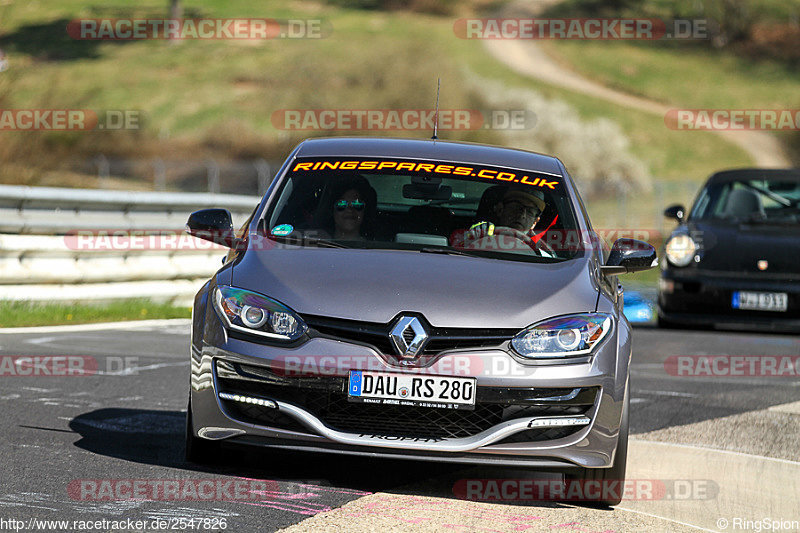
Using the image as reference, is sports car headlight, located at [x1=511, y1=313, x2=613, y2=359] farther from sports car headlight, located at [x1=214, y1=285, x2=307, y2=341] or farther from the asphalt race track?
sports car headlight, located at [x1=214, y1=285, x2=307, y2=341]

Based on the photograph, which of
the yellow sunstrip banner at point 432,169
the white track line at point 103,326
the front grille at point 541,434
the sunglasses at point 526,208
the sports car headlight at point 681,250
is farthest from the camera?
the sports car headlight at point 681,250

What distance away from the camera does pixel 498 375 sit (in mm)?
5277

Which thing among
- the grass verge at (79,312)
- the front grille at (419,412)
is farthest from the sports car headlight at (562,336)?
the grass verge at (79,312)

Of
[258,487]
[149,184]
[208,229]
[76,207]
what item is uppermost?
[149,184]

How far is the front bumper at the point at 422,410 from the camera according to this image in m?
5.29

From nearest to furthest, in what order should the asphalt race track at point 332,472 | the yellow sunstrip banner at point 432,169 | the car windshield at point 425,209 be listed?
the asphalt race track at point 332,472
the car windshield at point 425,209
the yellow sunstrip banner at point 432,169

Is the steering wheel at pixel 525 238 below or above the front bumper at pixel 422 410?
above

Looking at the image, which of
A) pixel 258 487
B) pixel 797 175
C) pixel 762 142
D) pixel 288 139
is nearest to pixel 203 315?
pixel 258 487

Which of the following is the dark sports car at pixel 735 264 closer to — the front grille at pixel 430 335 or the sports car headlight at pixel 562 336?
the sports car headlight at pixel 562 336

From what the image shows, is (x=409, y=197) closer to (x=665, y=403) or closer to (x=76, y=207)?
(x=665, y=403)

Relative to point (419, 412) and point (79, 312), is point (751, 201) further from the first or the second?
point (419, 412)

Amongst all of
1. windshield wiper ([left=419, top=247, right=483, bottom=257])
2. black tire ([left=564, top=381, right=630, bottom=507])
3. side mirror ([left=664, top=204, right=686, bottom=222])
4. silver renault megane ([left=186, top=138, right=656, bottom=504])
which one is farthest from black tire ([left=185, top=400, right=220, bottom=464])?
side mirror ([left=664, top=204, right=686, bottom=222])

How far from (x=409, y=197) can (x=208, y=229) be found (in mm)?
1019

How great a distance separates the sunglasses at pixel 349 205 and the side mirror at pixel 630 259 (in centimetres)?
118
